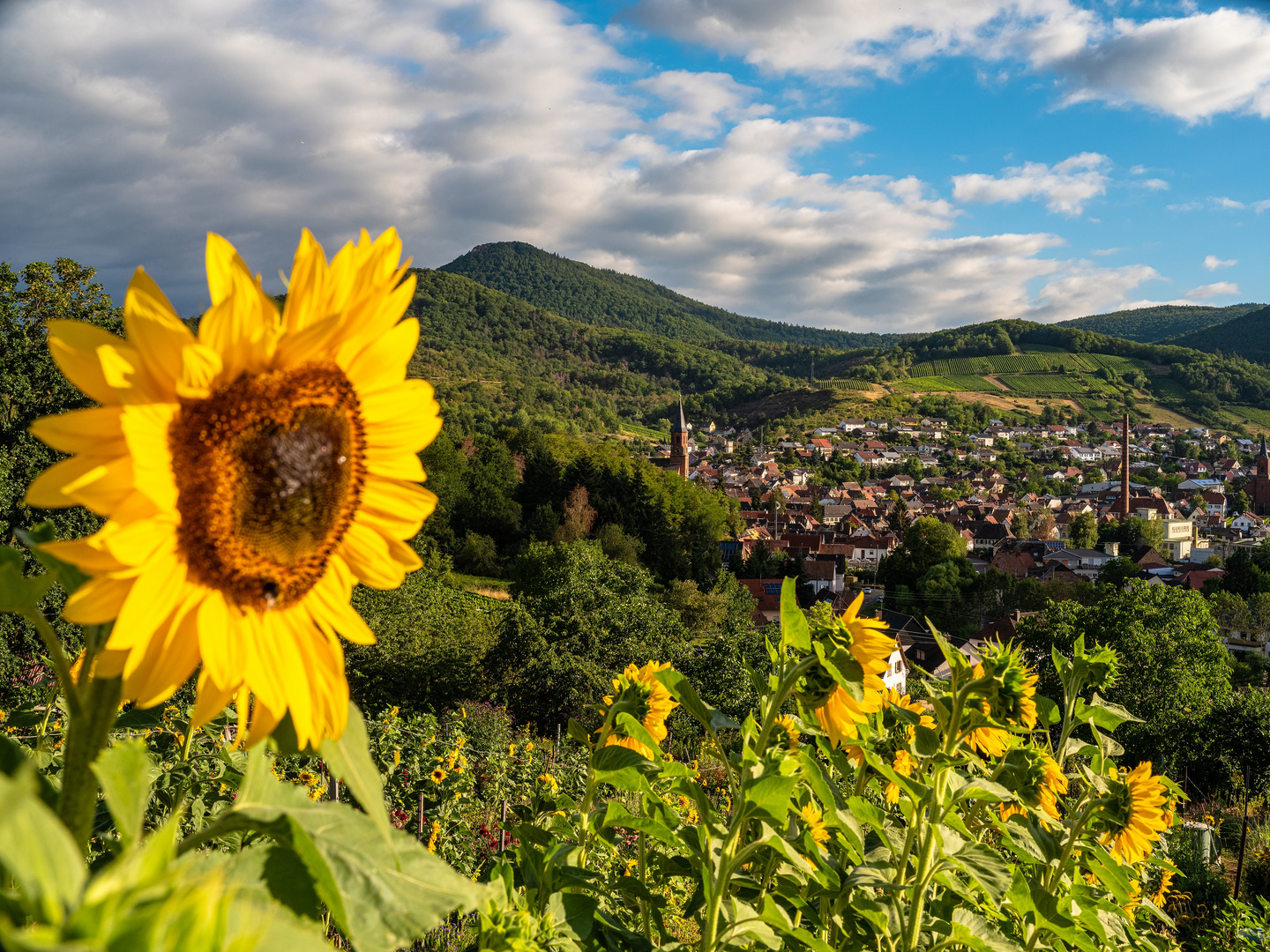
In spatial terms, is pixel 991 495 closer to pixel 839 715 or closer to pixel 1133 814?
pixel 1133 814

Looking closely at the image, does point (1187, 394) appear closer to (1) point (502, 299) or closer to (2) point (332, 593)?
(1) point (502, 299)

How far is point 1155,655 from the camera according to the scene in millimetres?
22719

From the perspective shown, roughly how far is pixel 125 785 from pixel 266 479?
0.97 feet

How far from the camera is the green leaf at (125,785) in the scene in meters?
0.55

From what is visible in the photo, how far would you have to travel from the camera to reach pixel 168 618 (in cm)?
72

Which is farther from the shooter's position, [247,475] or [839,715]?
[839,715]

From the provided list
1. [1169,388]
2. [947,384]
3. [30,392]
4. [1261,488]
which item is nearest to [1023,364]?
[947,384]

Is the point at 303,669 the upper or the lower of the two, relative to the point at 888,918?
upper

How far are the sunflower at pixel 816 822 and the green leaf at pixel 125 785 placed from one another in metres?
1.89

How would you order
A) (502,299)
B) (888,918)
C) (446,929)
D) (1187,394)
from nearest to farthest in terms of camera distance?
(888,918) → (446,929) → (1187,394) → (502,299)

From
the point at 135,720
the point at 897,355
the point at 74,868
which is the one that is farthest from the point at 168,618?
the point at 897,355

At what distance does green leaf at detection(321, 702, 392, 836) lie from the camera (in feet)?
2.24

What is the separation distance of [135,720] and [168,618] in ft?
1.94

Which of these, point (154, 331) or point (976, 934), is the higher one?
point (154, 331)
